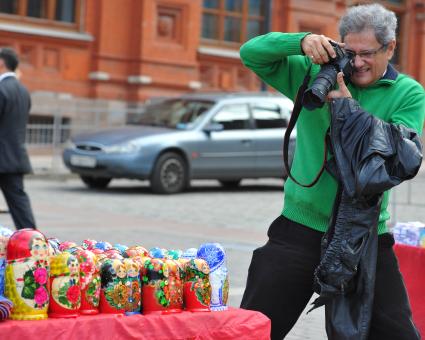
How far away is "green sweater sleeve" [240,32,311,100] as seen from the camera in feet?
15.2

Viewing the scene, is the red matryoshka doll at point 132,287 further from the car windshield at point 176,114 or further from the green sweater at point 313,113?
the car windshield at point 176,114

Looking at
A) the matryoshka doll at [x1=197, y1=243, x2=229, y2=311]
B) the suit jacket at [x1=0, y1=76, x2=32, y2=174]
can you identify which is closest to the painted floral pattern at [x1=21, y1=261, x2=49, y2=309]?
the matryoshka doll at [x1=197, y1=243, x2=229, y2=311]

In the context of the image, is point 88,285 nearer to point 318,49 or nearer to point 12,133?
point 318,49

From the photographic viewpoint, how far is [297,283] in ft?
15.3

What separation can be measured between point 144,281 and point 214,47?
2415 centimetres

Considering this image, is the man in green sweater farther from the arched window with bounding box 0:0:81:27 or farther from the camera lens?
the arched window with bounding box 0:0:81:27

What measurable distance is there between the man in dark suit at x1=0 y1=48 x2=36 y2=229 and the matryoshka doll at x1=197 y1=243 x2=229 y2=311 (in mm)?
6342

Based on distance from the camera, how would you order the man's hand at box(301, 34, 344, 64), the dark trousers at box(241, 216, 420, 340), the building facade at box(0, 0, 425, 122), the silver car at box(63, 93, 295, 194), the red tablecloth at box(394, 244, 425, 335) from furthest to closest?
the building facade at box(0, 0, 425, 122)
the silver car at box(63, 93, 295, 194)
the red tablecloth at box(394, 244, 425, 335)
the dark trousers at box(241, 216, 420, 340)
the man's hand at box(301, 34, 344, 64)

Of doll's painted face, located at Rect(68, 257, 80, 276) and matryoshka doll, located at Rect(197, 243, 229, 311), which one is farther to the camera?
matryoshka doll, located at Rect(197, 243, 229, 311)

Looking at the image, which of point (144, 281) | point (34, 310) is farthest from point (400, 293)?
point (34, 310)

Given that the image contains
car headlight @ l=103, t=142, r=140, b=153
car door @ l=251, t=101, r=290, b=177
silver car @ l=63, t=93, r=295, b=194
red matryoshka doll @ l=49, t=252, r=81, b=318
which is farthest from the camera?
car door @ l=251, t=101, r=290, b=177

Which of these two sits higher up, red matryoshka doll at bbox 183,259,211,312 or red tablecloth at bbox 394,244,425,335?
red matryoshka doll at bbox 183,259,211,312

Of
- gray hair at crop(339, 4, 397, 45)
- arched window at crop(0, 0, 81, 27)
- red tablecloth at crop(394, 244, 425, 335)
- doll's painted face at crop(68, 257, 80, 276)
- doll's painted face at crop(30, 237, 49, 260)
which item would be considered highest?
arched window at crop(0, 0, 81, 27)

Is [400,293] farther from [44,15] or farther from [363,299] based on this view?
[44,15]
